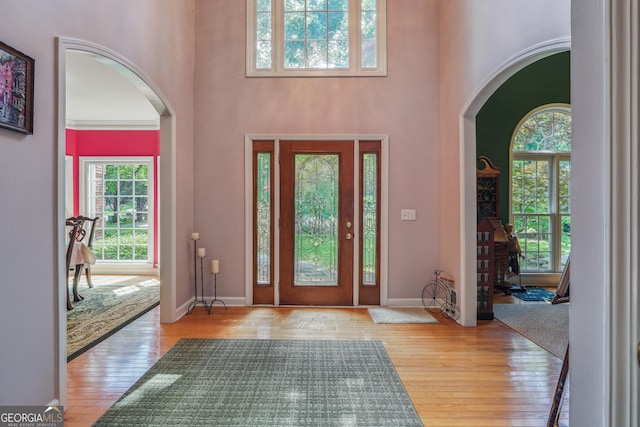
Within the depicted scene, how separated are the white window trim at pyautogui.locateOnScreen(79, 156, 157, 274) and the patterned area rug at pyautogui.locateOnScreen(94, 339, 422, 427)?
3.77m

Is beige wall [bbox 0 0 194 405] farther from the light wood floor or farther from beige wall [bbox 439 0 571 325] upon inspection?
beige wall [bbox 439 0 571 325]

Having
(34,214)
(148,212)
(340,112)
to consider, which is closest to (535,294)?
(340,112)

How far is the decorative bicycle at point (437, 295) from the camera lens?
3.92 meters

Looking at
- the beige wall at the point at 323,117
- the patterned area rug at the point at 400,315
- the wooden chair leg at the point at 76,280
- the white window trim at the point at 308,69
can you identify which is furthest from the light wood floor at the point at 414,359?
the white window trim at the point at 308,69

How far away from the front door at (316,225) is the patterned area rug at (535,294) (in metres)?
2.38

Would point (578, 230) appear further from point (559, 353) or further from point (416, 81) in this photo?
point (416, 81)

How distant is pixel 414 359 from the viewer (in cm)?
279

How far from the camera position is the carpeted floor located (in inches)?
123

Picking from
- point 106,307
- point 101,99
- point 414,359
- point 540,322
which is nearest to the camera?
point 414,359

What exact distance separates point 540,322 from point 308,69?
3.80 meters

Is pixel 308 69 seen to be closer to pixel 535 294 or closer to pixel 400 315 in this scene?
pixel 400 315

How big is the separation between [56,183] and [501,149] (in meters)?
5.34

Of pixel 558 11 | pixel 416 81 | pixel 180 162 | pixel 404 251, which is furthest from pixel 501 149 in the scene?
pixel 180 162

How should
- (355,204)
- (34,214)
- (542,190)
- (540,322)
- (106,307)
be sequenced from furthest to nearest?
(542,190) → (355,204) → (106,307) → (540,322) → (34,214)
